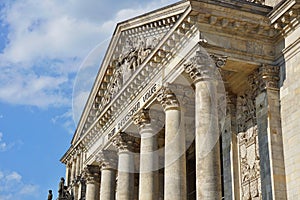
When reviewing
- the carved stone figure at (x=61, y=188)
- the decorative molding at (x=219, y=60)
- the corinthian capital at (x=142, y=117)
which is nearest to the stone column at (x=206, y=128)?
the decorative molding at (x=219, y=60)

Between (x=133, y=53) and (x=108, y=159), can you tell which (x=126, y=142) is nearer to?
(x=108, y=159)

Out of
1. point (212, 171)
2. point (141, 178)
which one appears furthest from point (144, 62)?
point (212, 171)

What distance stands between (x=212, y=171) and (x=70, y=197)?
1051 inches

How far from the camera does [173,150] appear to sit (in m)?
21.2

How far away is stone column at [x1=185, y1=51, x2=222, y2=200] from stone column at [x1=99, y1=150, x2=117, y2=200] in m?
11.3

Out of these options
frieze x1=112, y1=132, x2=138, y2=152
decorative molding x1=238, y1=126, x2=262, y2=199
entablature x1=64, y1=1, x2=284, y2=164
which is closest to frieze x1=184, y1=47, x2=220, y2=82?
entablature x1=64, y1=1, x2=284, y2=164

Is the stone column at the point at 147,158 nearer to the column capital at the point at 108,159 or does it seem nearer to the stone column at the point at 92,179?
the column capital at the point at 108,159

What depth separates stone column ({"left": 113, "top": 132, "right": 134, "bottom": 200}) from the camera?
26500 mm

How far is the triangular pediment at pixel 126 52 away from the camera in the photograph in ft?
75.4

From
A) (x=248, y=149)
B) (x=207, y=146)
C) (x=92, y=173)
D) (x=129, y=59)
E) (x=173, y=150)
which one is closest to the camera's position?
(x=207, y=146)

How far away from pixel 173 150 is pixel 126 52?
823 centimetres

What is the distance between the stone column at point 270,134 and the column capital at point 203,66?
1.95m

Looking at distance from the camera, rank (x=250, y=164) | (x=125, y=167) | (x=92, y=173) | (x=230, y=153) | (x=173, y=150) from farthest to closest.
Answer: (x=92, y=173) → (x=125, y=167) → (x=230, y=153) → (x=173, y=150) → (x=250, y=164)

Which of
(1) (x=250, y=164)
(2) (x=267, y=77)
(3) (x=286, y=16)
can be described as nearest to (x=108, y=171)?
(1) (x=250, y=164)
